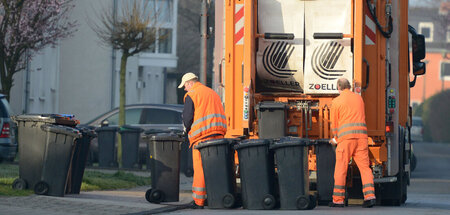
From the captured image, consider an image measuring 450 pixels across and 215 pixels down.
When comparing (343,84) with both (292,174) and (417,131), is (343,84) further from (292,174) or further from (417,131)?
(417,131)

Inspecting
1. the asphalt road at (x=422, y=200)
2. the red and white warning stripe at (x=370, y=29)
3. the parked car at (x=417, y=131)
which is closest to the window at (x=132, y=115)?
the asphalt road at (x=422, y=200)

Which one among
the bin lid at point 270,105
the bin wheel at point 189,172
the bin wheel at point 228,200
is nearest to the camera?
the bin wheel at point 228,200

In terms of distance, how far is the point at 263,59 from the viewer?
12.7 metres

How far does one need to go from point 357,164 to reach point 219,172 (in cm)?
164

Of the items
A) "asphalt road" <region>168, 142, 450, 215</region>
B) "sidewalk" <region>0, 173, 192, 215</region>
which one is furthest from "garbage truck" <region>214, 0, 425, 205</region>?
"sidewalk" <region>0, 173, 192, 215</region>

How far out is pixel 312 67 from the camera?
12727 millimetres

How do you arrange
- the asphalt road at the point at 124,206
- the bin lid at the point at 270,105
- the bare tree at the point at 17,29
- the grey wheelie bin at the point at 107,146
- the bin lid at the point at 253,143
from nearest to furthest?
the asphalt road at the point at 124,206, the bin lid at the point at 253,143, the bin lid at the point at 270,105, the grey wheelie bin at the point at 107,146, the bare tree at the point at 17,29

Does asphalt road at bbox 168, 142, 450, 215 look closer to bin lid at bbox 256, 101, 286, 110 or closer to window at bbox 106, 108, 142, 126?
bin lid at bbox 256, 101, 286, 110

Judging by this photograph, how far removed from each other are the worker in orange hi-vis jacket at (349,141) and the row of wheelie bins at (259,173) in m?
0.50

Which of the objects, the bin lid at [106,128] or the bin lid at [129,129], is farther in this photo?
the bin lid at [106,128]

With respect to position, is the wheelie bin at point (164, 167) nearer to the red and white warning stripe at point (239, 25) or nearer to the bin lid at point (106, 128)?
the red and white warning stripe at point (239, 25)

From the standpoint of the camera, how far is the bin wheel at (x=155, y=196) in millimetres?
12352

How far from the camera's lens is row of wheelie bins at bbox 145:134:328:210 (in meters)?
11.6

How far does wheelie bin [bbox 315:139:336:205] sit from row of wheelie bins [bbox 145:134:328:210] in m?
0.48
